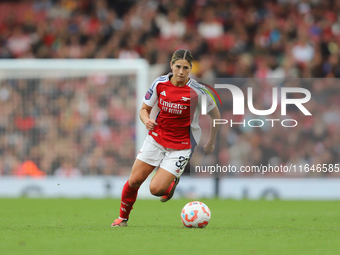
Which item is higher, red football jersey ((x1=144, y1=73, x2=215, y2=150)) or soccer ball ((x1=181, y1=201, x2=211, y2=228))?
red football jersey ((x1=144, y1=73, x2=215, y2=150))

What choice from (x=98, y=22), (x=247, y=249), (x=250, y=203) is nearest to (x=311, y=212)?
(x=250, y=203)

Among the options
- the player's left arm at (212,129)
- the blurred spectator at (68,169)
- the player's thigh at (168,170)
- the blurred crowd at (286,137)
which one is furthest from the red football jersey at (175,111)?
the blurred spectator at (68,169)

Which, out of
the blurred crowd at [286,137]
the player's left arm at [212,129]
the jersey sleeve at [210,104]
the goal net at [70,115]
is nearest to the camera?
the jersey sleeve at [210,104]

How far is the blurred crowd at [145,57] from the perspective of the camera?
13273 mm

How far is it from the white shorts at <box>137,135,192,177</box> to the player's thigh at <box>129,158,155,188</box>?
0.17ft

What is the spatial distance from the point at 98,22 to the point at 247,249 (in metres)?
14.3

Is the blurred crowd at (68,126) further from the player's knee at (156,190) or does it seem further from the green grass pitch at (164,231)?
the player's knee at (156,190)

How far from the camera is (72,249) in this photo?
487cm

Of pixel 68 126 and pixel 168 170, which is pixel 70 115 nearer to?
pixel 68 126

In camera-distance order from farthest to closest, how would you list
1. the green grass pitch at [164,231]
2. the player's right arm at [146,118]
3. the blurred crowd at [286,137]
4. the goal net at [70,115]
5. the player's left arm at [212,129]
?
1. the goal net at [70,115]
2. the blurred crowd at [286,137]
3. the player's left arm at [212,129]
4. the player's right arm at [146,118]
5. the green grass pitch at [164,231]

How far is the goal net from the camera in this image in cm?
1400

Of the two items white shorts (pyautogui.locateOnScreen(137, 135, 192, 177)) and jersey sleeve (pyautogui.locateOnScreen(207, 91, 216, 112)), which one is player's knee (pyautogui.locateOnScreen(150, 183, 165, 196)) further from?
jersey sleeve (pyautogui.locateOnScreen(207, 91, 216, 112))

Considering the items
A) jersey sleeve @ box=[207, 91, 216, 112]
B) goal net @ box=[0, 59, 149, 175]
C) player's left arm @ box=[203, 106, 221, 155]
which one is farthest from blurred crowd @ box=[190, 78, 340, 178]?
jersey sleeve @ box=[207, 91, 216, 112]

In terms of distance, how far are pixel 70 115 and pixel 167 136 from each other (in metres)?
7.50
